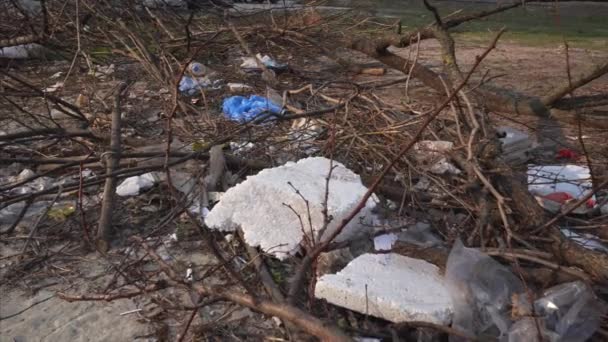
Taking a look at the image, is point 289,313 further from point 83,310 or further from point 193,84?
point 193,84

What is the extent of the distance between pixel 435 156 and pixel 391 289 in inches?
46.1

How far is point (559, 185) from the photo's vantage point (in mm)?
3088

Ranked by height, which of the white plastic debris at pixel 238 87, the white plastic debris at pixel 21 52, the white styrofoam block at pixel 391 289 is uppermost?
the white styrofoam block at pixel 391 289

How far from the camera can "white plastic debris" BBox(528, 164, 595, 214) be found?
2.79 meters

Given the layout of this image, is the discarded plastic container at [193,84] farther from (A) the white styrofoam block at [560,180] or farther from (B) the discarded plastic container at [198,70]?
(A) the white styrofoam block at [560,180]

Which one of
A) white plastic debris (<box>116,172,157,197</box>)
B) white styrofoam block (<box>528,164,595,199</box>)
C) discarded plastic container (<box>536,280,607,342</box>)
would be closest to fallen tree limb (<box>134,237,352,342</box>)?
discarded plastic container (<box>536,280,607,342</box>)

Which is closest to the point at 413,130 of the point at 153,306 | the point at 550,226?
the point at 550,226

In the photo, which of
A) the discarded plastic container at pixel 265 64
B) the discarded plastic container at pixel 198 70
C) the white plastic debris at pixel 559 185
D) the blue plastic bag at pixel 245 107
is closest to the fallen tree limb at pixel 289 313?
the white plastic debris at pixel 559 185

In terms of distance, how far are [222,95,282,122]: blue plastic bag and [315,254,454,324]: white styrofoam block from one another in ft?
6.94

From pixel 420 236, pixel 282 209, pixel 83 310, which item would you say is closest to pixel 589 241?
pixel 420 236

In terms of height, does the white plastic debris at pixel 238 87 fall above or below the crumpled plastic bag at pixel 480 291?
below

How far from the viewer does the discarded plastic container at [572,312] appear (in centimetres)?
180

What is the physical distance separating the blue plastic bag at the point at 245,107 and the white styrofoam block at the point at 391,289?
212cm

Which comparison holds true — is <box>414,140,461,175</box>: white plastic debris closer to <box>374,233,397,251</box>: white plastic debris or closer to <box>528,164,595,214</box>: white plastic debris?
<box>528,164,595,214</box>: white plastic debris
